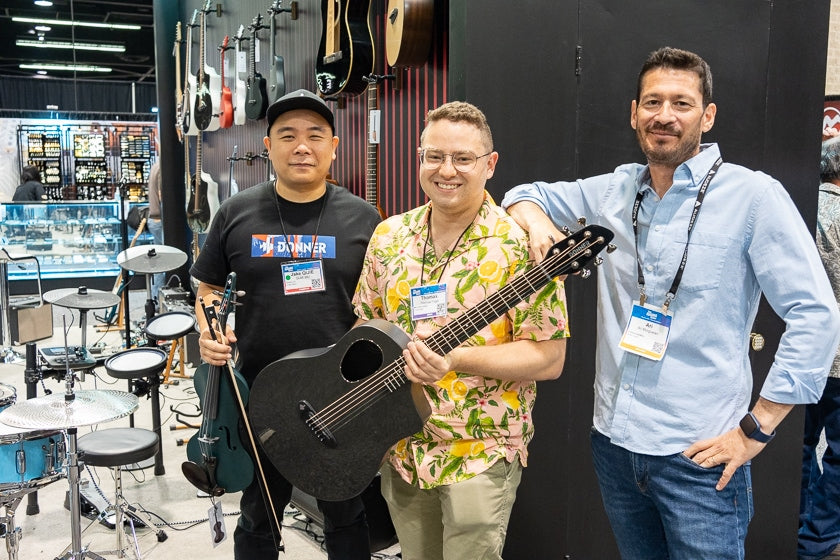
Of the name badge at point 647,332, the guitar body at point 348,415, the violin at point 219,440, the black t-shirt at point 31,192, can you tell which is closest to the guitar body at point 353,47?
the violin at point 219,440

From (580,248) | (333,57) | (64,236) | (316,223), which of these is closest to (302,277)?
(316,223)

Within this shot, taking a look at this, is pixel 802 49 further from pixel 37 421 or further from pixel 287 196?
pixel 37 421

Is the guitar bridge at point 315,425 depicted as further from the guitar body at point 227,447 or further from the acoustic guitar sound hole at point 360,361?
the guitar body at point 227,447

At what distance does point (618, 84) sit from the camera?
103 inches

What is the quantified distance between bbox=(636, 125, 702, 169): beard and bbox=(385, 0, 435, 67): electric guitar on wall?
1.42 m

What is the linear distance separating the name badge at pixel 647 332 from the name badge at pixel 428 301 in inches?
16.8

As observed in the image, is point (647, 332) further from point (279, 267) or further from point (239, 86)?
point (239, 86)

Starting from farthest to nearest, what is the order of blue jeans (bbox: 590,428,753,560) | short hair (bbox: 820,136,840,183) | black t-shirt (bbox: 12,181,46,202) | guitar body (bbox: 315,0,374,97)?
black t-shirt (bbox: 12,181,46,202) < guitar body (bbox: 315,0,374,97) < short hair (bbox: 820,136,840,183) < blue jeans (bbox: 590,428,753,560)

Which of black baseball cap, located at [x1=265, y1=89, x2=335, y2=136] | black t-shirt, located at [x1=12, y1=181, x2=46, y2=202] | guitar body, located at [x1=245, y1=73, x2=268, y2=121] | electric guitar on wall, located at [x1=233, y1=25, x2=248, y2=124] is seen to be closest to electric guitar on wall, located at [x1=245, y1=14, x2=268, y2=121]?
guitar body, located at [x1=245, y1=73, x2=268, y2=121]

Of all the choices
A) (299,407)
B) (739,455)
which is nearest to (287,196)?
(299,407)

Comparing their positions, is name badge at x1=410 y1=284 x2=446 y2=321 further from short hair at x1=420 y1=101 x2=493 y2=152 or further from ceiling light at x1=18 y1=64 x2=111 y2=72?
ceiling light at x1=18 y1=64 x2=111 y2=72

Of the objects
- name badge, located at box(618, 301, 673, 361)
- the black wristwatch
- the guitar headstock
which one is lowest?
the black wristwatch

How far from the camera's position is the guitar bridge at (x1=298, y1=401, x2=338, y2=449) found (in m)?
1.87

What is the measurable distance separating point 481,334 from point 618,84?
1329mm
